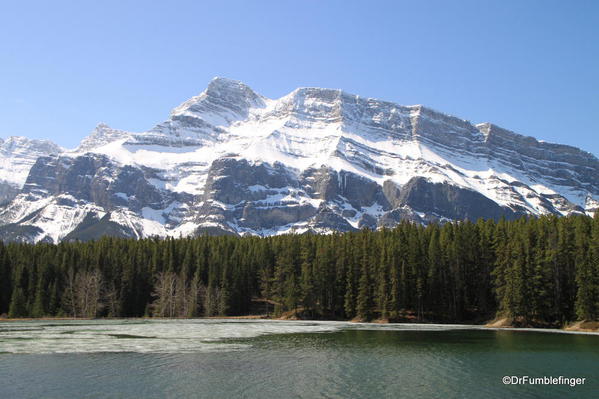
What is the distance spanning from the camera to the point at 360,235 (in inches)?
5413

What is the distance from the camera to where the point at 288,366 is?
162 ft

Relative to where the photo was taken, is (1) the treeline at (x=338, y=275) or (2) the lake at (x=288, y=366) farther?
(1) the treeline at (x=338, y=275)

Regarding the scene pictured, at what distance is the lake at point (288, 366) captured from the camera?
39.2 metres

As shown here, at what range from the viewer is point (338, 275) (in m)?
128

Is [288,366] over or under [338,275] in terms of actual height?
under

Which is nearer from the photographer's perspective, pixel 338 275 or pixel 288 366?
pixel 288 366

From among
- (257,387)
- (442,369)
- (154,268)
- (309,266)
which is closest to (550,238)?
(309,266)

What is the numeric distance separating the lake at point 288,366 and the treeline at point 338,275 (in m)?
23.2

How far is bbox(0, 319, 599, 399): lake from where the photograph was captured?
1542 inches

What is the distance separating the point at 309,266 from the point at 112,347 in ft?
257

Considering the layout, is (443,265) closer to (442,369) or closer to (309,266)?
(309,266)

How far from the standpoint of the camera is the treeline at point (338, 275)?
327 feet

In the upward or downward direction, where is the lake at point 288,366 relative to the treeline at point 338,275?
downward

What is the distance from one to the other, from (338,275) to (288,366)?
78998 millimetres
